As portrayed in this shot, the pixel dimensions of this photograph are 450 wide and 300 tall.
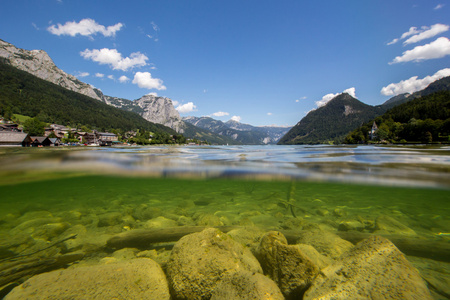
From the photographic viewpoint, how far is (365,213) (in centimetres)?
806

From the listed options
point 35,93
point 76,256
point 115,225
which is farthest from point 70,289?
point 35,93

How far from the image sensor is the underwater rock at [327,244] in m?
4.37

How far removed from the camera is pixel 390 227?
6.57m

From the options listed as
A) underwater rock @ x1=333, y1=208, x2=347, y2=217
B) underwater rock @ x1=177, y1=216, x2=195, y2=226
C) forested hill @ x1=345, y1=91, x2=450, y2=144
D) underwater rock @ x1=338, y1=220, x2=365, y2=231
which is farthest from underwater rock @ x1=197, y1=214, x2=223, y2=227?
forested hill @ x1=345, y1=91, x2=450, y2=144

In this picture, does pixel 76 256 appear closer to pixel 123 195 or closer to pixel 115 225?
pixel 115 225

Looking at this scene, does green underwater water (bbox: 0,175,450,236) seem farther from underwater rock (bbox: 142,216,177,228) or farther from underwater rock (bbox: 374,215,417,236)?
→ underwater rock (bbox: 142,216,177,228)

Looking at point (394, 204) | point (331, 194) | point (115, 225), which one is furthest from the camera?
point (331, 194)

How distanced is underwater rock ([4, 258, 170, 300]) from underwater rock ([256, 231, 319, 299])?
1.95 metres

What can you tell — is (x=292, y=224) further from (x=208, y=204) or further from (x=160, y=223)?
(x=160, y=223)

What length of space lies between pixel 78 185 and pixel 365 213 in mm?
17055

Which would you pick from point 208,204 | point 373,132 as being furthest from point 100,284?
point 373,132

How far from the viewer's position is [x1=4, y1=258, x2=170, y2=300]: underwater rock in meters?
2.69

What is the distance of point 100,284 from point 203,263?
5.24ft

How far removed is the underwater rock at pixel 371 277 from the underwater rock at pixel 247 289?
25.9 inches
